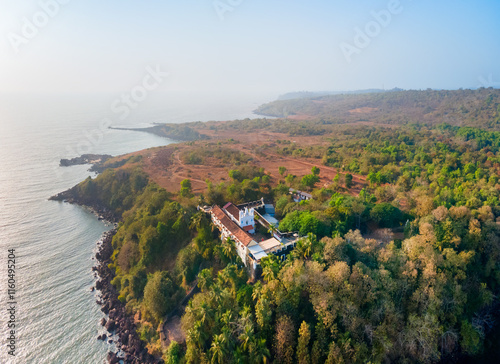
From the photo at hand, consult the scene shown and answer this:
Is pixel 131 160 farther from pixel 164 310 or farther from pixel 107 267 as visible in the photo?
pixel 164 310

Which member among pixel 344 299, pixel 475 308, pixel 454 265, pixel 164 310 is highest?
pixel 344 299

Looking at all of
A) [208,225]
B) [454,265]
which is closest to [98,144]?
[208,225]

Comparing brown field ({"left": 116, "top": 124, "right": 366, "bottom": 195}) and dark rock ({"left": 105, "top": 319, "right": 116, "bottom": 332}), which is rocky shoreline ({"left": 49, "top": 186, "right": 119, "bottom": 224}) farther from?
dark rock ({"left": 105, "top": 319, "right": 116, "bottom": 332})

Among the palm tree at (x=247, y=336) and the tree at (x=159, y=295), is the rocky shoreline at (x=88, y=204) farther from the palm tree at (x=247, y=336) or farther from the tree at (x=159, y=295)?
the palm tree at (x=247, y=336)

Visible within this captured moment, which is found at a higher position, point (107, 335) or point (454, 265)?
point (454, 265)

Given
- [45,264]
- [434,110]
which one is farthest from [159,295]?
[434,110]

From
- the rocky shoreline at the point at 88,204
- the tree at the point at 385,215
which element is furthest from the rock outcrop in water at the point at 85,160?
the tree at the point at 385,215
